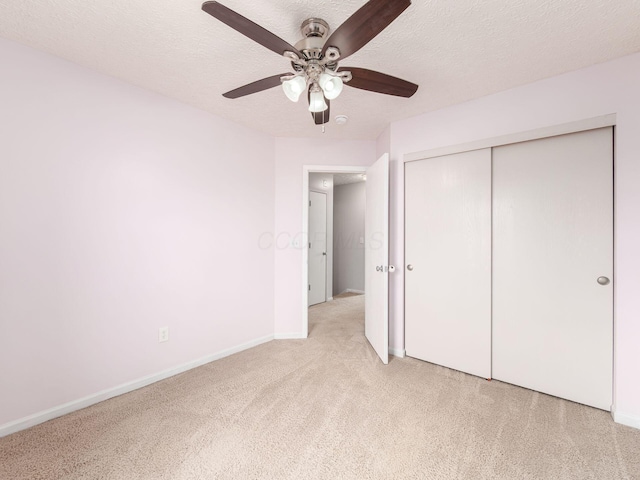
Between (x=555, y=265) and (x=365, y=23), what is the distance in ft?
6.99

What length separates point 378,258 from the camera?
9.27ft

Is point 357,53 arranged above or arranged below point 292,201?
above

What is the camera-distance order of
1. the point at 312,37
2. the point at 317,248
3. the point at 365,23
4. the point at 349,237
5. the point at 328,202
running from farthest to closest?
the point at 349,237, the point at 328,202, the point at 317,248, the point at 312,37, the point at 365,23

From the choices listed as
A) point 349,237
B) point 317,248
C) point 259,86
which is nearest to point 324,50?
point 259,86

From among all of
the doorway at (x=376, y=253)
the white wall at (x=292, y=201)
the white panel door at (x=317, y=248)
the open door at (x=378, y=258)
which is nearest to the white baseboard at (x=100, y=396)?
the white wall at (x=292, y=201)

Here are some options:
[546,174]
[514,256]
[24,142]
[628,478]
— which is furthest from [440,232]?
[24,142]

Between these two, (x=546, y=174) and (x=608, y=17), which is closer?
(x=608, y=17)

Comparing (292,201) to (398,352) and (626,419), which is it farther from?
(626,419)

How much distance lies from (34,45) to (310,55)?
1765 mm

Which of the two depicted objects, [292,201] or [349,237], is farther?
[349,237]

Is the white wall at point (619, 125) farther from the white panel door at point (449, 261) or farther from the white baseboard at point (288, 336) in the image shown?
the white baseboard at point (288, 336)

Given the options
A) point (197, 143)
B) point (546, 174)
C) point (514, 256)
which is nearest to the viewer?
point (546, 174)

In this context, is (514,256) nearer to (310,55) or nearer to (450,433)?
(450,433)

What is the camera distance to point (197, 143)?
2607 mm
